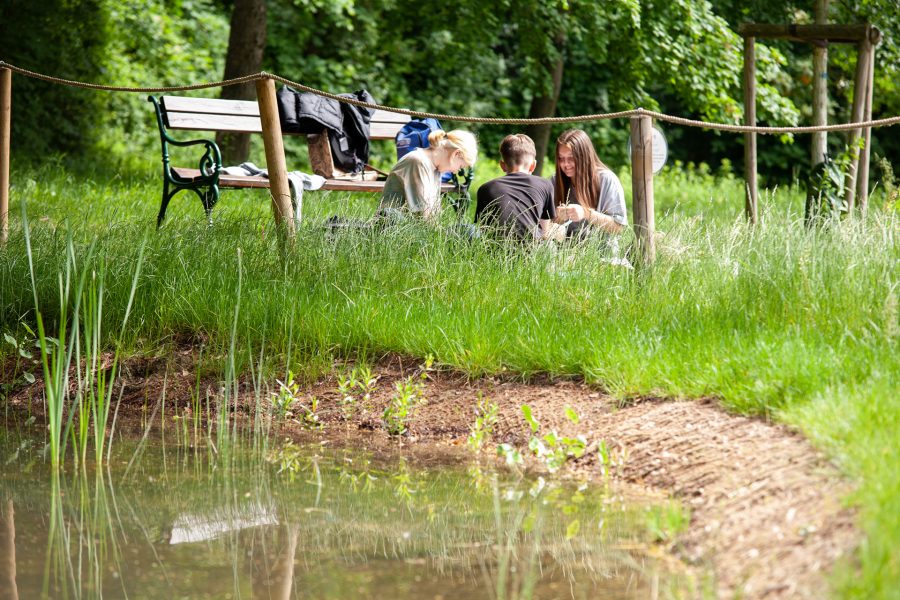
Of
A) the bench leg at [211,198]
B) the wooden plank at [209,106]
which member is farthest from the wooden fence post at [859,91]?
the wooden plank at [209,106]

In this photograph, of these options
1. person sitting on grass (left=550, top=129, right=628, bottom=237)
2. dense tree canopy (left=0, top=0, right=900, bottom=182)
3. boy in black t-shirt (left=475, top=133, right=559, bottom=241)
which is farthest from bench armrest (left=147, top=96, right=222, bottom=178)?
dense tree canopy (left=0, top=0, right=900, bottom=182)

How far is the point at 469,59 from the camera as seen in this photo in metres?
15.3

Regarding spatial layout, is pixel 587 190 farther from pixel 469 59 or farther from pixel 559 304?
pixel 469 59

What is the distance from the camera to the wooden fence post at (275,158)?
18.3 ft

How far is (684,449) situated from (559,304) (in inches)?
55.9

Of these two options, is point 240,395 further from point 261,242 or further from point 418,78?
point 418,78

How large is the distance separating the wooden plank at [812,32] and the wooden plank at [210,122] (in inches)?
147

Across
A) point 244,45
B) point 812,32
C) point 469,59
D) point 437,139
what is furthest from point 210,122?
point 469,59

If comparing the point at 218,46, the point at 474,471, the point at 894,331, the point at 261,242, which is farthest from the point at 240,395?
the point at 218,46

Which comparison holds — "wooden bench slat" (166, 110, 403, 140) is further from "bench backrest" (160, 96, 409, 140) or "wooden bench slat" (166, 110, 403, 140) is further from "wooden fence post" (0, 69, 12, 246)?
"wooden fence post" (0, 69, 12, 246)

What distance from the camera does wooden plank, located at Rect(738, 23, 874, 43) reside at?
7559 mm

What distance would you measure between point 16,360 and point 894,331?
4156mm

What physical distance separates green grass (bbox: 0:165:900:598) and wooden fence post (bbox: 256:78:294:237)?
16 centimetres

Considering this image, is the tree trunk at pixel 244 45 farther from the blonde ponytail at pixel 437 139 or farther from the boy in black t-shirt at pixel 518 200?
the boy in black t-shirt at pixel 518 200
